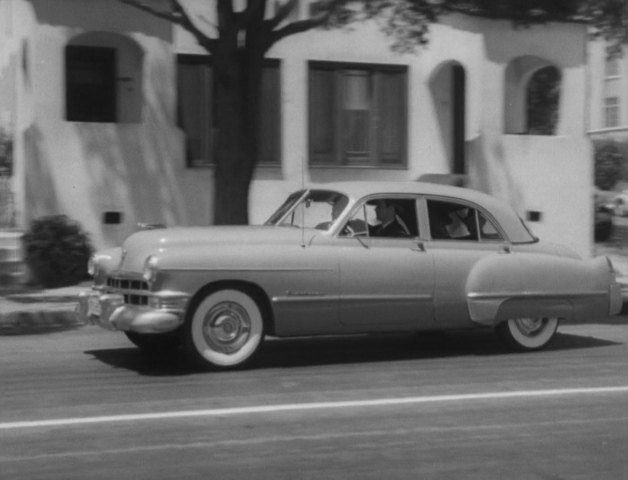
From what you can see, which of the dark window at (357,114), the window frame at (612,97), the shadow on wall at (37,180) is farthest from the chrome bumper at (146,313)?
the window frame at (612,97)

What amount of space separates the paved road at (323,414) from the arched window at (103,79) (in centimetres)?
796

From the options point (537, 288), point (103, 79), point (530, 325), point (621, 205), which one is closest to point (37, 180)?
point (103, 79)

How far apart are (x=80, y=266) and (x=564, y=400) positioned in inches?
385

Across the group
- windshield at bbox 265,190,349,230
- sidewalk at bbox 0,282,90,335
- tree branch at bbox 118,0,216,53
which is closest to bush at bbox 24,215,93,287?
sidewalk at bbox 0,282,90,335

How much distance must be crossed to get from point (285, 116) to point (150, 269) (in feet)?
33.0

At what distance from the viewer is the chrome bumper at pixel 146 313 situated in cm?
859

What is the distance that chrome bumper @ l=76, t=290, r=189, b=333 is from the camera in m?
8.59

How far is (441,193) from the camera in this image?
10.0m

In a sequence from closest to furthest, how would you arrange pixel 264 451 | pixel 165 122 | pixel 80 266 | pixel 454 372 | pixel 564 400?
pixel 264 451
pixel 564 400
pixel 454 372
pixel 80 266
pixel 165 122

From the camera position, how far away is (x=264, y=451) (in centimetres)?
640

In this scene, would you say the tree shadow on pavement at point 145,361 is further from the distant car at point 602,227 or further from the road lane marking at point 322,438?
the distant car at point 602,227

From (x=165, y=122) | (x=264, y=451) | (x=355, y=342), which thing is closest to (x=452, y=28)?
(x=165, y=122)

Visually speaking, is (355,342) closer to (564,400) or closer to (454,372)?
(454,372)

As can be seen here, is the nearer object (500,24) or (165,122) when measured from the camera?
(165,122)
